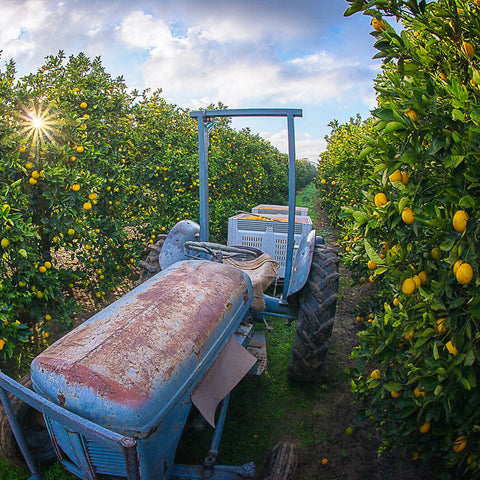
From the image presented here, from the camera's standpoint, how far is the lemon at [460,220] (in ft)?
3.50

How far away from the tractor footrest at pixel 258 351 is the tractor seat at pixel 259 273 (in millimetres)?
358

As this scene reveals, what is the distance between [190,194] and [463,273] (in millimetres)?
5433

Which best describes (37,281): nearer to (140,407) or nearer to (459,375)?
(140,407)

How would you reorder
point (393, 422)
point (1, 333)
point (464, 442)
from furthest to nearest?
point (1, 333) → point (393, 422) → point (464, 442)

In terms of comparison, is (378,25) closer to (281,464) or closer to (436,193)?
(436,193)

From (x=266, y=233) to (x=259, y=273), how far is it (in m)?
2.03

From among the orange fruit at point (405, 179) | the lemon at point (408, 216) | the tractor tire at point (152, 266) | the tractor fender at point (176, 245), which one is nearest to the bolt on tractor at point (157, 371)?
the tractor fender at point (176, 245)

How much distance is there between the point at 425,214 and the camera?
3.92 ft

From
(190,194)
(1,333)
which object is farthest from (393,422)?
(190,194)

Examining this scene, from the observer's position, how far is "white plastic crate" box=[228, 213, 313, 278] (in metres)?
5.29

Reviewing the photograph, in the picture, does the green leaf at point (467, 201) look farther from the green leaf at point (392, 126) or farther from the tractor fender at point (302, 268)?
the tractor fender at point (302, 268)

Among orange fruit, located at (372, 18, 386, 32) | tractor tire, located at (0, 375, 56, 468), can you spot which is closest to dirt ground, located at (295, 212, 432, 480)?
tractor tire, located at (0, 375, 56, 468)

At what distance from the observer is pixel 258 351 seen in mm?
3102

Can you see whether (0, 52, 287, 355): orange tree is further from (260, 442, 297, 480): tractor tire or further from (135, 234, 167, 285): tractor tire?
(260, 442, 297, 480): tractor tire
